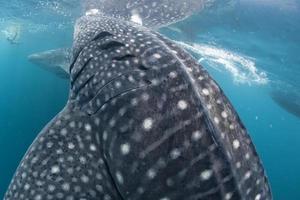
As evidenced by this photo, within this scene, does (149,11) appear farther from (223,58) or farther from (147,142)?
(223,58)

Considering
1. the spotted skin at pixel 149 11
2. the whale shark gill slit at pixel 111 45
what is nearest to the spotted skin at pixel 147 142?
the whale shark gill slit at pixel 111 45

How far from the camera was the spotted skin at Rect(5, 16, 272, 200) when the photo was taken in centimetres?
253

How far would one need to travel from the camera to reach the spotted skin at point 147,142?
2.53 metres

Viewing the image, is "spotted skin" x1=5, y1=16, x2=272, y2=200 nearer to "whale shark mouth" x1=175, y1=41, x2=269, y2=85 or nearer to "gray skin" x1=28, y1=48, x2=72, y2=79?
"gray skin" x1=28, y1=48, x2=72, y2=79

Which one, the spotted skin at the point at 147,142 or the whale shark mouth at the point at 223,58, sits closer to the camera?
the spotted skin at the point at 147,142

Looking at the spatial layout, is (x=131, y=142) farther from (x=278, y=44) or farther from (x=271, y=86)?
(x=271, y=86)

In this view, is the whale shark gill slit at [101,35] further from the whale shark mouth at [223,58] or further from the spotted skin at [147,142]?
the whale shark mouth at [223,58]

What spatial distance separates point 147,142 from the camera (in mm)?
2646

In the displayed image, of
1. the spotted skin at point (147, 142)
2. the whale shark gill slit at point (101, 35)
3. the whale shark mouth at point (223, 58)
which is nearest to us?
the spotted skin at point (147, 142)

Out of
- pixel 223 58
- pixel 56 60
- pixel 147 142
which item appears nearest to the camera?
pixel 147 142

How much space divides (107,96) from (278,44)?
62.2 feet

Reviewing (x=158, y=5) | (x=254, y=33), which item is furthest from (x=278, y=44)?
(x=158, y=5)

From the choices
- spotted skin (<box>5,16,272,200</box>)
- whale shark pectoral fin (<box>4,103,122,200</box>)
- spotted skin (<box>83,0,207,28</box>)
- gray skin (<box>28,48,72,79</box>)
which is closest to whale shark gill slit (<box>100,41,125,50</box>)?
spotted skin (<box>5,16,272,200</box>)

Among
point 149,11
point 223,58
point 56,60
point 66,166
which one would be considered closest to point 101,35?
point 66,166
